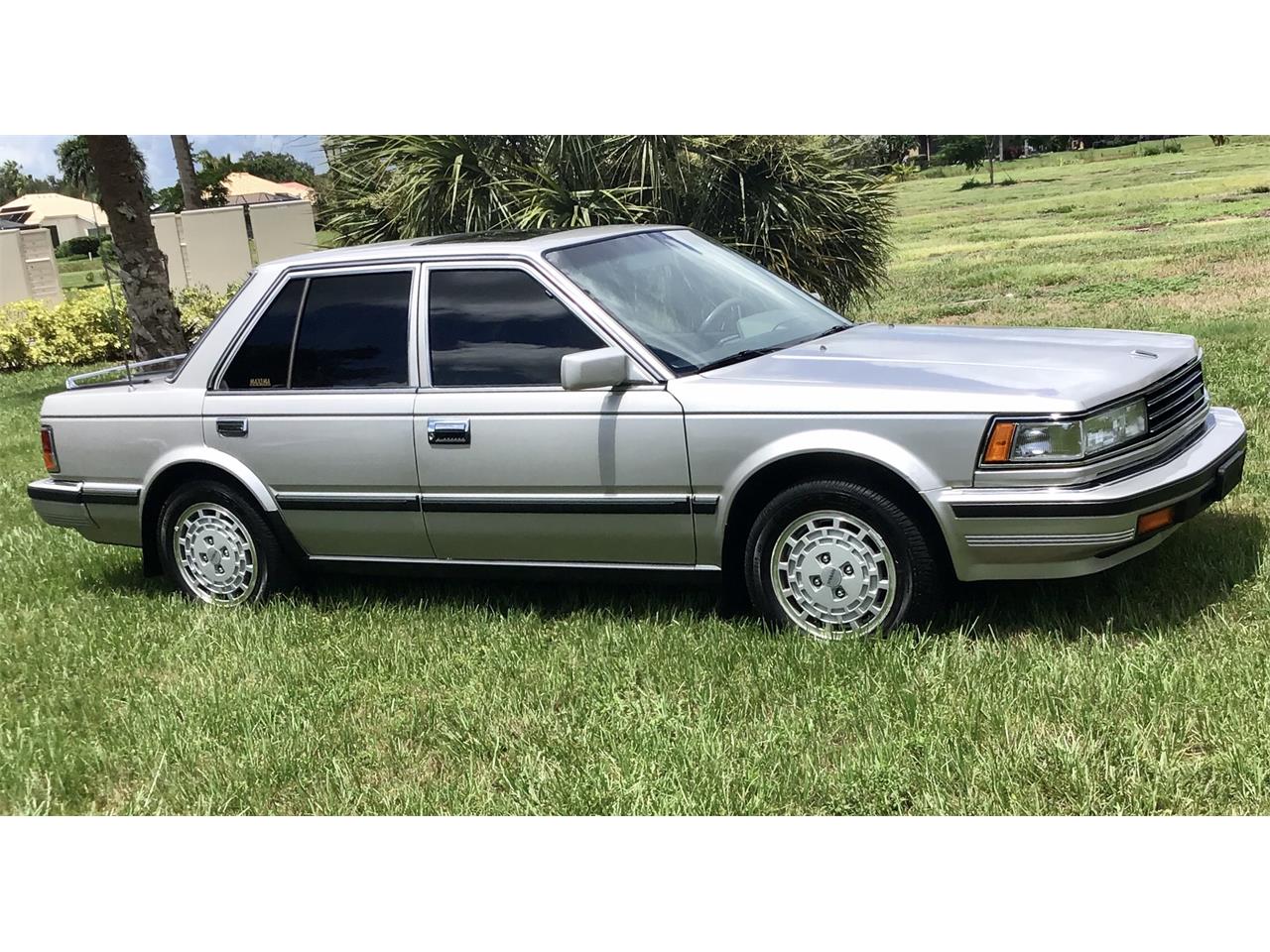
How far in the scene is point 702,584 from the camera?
5637 millimetres

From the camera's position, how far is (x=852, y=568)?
5.23 metres

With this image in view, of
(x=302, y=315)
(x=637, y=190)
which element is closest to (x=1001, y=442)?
(x=302, y=315)

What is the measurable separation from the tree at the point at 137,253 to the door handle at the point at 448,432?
11.3m

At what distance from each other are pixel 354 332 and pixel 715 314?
1694mm

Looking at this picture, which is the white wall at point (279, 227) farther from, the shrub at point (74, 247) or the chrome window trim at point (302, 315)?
the chrome window trim at point (302, 315)

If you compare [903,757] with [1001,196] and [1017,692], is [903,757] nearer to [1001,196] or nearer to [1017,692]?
[1017,692]

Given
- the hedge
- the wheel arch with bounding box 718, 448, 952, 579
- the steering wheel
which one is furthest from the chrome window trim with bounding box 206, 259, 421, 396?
the hedge

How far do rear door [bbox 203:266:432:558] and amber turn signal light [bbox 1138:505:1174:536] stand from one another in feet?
10.0

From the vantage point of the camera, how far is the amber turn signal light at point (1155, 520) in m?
4.98

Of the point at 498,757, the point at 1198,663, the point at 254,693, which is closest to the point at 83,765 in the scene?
the point at 254,693

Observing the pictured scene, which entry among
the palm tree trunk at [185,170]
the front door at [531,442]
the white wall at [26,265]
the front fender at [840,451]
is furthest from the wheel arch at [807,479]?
the palm tree trunk at [185,170]

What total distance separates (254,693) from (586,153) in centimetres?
822

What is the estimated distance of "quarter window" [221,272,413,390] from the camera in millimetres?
6113

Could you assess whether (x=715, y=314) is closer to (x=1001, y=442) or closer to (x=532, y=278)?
(x=532, y=278)
